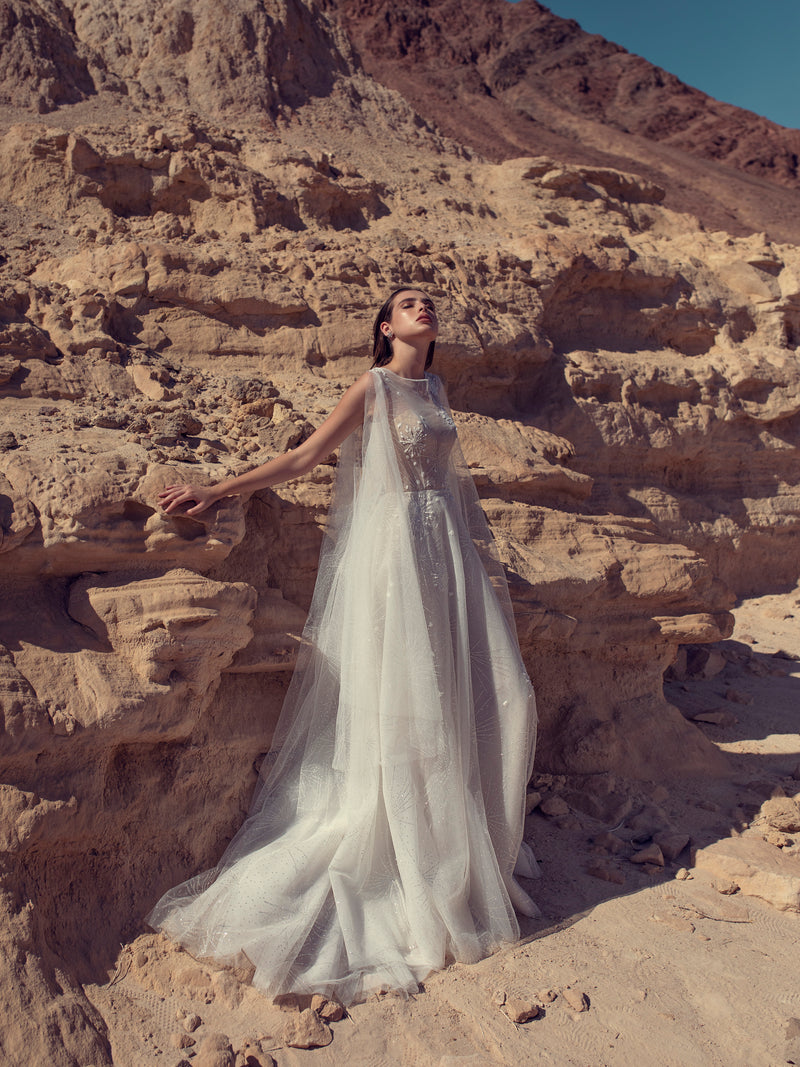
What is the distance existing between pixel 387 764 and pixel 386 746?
0.05m

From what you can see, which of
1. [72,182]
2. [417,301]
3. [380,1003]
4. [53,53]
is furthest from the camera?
[53,53]

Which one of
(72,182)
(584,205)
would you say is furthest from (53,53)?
(584,205)

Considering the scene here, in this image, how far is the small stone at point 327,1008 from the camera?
6.77 feet

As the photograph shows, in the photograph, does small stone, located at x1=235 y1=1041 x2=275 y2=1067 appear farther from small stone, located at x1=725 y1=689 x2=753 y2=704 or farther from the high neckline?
small stone, located at x1=725 y1=689 x2=753 y2=704

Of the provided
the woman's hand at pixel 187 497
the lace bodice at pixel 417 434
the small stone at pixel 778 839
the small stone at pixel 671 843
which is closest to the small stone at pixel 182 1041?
the woman's hand at pixel 187 497

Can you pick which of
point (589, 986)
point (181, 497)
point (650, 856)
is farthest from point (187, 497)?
point (650, 856)

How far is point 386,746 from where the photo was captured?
7.85 ft

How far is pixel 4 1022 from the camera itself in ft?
6.13

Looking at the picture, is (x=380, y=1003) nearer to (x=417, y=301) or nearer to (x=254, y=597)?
(x=254, y=597)

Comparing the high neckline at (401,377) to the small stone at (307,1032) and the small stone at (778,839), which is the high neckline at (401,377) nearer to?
the small stone at (307,1032)

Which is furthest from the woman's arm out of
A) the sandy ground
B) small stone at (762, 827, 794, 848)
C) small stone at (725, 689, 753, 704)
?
small stone at (725, 689, 753, 704)

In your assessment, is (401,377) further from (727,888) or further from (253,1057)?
(727,888)

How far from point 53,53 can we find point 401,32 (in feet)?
71.3

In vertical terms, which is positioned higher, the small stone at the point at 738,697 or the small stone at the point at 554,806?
the small stone at the point at 738,697
